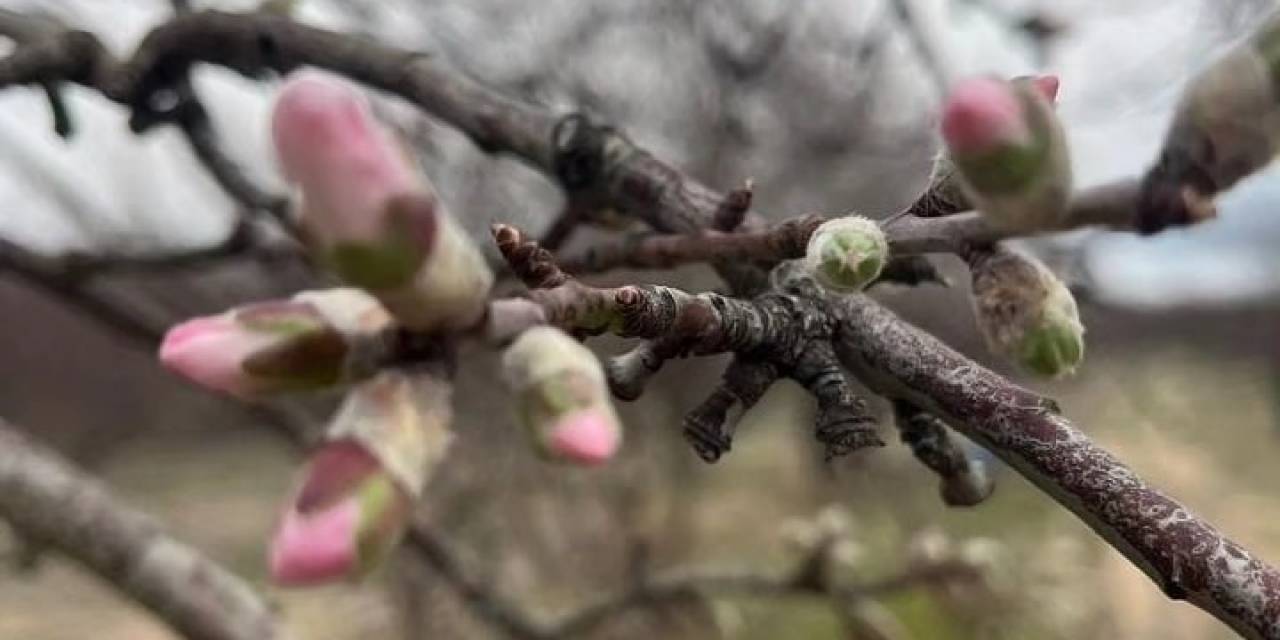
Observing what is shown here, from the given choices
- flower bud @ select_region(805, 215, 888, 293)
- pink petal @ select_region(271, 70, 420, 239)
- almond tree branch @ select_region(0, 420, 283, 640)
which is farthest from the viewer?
almond tree branch @ select_region(0, 420, 283, 640)

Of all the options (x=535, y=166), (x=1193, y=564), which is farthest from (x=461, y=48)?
(x=1193, y=564)

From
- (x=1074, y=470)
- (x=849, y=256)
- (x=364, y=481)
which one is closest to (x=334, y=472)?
(x=364, y=481)

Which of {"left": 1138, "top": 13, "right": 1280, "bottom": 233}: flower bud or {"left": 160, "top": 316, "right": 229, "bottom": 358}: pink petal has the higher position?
{"left": 1138, "top": 13, "right": 1280, "bottom": 233}: flower bud

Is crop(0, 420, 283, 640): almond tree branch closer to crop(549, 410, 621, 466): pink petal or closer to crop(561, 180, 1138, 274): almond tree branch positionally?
crop(561, 180, 1138, 274): almond tree branch

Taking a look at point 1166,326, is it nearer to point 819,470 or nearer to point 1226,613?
point 819,470

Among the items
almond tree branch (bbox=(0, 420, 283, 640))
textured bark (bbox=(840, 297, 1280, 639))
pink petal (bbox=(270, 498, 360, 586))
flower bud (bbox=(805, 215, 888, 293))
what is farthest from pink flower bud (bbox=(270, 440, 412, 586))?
almond tree branch (bbox=(0, 420, 283, 640))
